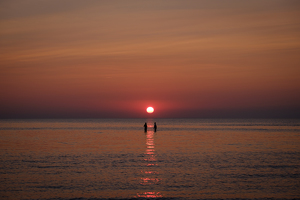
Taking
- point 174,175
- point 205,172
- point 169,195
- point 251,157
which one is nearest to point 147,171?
point 174,175

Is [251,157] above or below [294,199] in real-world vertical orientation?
above

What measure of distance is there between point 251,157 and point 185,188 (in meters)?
16.7

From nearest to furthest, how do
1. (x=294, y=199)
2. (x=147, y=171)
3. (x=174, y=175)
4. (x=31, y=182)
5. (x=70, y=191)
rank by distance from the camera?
(x=294, y=199) → (x=70, y=191) → (x=31, y=182) → (x=174, y=175) → (x=147, y=171)

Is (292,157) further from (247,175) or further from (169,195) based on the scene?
(169,195)

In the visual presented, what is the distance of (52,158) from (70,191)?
14.8m

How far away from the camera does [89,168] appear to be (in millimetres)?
27406

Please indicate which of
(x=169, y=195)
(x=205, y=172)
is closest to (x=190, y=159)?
(x=205, y=172)

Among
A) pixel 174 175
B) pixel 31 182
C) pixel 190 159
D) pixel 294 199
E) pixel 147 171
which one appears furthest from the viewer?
pixel 190 159

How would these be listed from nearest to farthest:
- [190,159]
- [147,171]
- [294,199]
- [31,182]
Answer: [294,199] < [31,182] < [147,171] < [190,159]

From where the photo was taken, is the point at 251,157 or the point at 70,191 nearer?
the point at 70,191

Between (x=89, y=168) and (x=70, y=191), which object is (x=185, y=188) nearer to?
(x=70, y=191)

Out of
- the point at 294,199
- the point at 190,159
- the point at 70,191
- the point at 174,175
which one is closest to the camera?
the point at 294,199

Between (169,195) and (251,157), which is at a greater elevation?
(251,157)

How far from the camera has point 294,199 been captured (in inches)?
725
